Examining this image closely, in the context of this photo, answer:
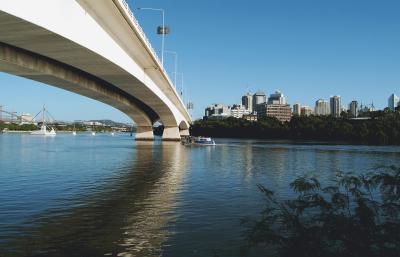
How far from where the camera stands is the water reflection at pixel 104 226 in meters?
12.7

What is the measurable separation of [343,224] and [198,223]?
9.71 metres

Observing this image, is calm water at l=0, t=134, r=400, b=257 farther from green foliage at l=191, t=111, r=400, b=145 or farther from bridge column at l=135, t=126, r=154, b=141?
green foliage at l=191, t=111, r=400, b=145

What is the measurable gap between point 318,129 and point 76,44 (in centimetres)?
12396

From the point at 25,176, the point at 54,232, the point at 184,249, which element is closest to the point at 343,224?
the point at 184,249

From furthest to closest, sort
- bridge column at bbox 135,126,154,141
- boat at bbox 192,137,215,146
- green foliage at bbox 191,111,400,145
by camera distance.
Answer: green foliage at bbox 191,111,400,145, bridge column at bbox 135,126,154,141, boat at bbox 192,137,215,146

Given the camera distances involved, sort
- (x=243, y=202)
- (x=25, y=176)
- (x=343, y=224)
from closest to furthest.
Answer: (x=343, y=224), (x=243, y=202), (x=25, y=176)

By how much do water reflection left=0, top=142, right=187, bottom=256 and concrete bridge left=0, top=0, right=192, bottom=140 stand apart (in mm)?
8360

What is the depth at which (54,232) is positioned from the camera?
48.3 ft

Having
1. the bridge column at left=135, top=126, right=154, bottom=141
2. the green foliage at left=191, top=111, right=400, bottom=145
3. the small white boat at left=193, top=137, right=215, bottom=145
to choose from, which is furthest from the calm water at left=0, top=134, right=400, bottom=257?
the green foliage at left=191, top=111, right=400, bottom=145

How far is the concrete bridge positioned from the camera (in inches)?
755

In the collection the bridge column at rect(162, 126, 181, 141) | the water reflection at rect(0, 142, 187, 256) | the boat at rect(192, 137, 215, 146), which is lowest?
the water reflection at rect(0, 142, 187, 256)

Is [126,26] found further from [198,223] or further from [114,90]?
[114,90]

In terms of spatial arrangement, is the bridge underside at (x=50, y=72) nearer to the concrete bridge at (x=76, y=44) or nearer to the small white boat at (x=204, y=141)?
the concrete bridge at (x=76, y=44)

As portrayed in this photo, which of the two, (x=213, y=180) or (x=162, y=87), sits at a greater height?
(x=162, y=87)
